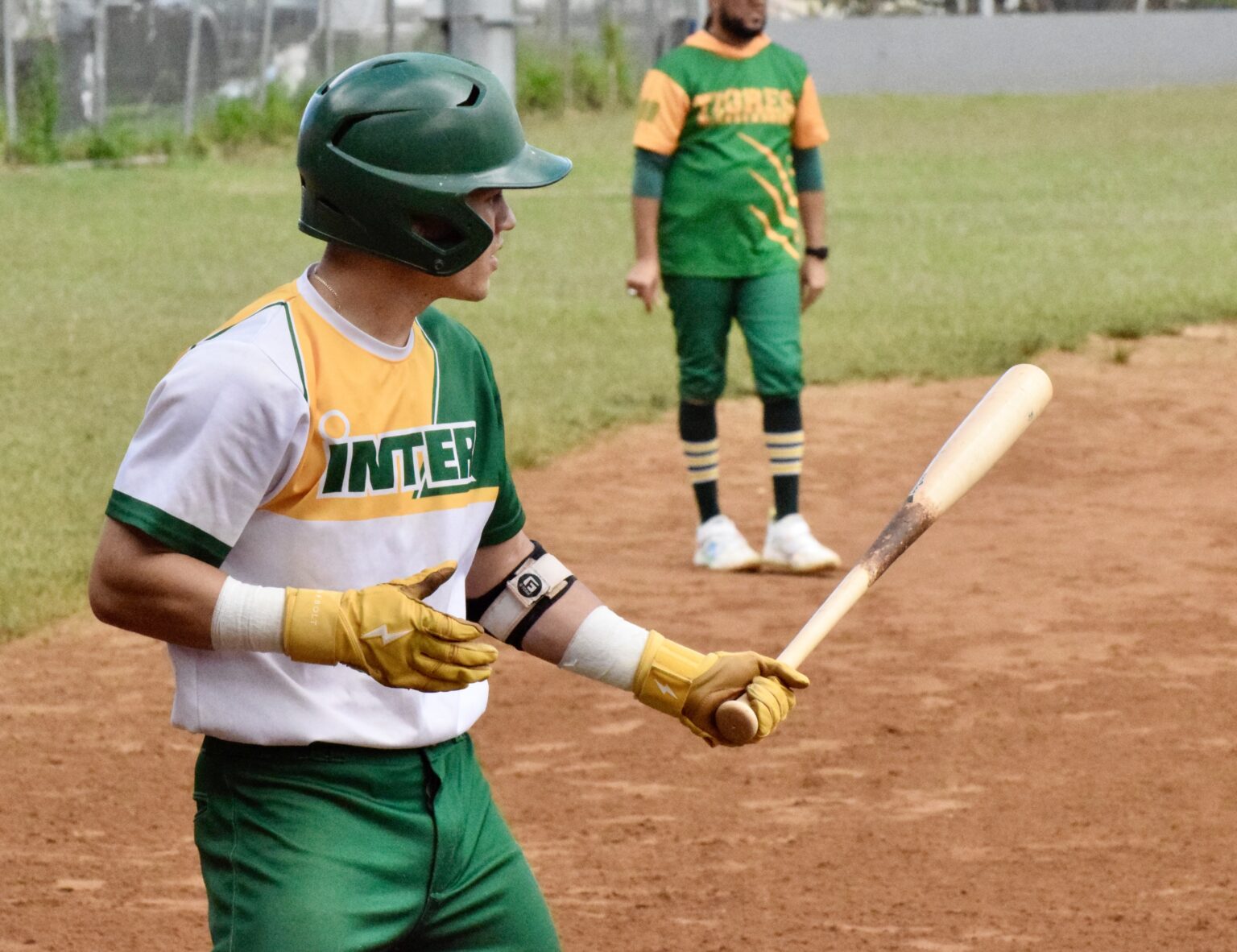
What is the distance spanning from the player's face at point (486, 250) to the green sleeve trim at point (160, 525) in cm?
53

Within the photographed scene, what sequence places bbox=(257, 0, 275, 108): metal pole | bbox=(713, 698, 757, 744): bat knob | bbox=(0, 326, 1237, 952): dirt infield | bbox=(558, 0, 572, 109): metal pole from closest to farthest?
bbox=(713, 698, 757, 744): bat knob, bbox=(0, 326, 1237, 952): dirt infield, bbox=(257, 0, 275, 108): metal pole, bbox=(558, 0, 572, 109): metal pole

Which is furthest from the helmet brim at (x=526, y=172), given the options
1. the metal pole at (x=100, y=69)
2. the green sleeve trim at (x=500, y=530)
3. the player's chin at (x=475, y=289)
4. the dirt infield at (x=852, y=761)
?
the metal pole at (x=100, y=69)

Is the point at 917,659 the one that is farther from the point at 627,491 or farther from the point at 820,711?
the point at 627,491

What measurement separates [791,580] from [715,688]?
428 cm

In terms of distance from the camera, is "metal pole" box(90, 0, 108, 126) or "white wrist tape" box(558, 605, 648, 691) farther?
"metal pole" box(90, 0, 108, 126)

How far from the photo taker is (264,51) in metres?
27.4

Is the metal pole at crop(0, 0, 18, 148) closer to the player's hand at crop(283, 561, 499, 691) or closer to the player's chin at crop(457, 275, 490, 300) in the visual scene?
the player's chin at crop(457, 275, 490, 300)

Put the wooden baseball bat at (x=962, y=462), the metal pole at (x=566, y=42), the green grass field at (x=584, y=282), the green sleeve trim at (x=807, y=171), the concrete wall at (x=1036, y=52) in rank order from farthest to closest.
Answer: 1. the concrete wall at (x=1036, y=52)
2. the metal pole at (x=566, y=42)
3. the green grass field at (x=584, y=282)
4. the green sleeve trim at (x=807, y=171)
5. the wooden baseball bat at (x=962, y=462)

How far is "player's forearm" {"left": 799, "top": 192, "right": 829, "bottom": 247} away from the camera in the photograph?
24.7ft

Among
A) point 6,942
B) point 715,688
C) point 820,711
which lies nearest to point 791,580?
point 820,711

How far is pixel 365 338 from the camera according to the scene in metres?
2.83

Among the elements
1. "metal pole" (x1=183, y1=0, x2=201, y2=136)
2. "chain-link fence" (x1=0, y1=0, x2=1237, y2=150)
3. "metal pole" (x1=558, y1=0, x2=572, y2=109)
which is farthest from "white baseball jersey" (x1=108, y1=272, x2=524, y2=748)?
"metal pole" (x1=558, y1=0, x2=572, y2=109)

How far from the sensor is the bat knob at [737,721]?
3072 mm

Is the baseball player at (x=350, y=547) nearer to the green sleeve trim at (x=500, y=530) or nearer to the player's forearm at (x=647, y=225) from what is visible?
the green sleeve trim at (x=500, y=530)
